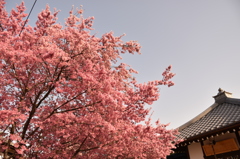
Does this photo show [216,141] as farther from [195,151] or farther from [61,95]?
[61,95]

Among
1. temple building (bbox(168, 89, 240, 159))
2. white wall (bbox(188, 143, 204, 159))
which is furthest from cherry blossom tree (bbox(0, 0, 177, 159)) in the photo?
white wall (bbox(188, 143, 204, 159))

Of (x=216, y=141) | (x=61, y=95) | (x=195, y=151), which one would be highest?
(x=61, y=95)

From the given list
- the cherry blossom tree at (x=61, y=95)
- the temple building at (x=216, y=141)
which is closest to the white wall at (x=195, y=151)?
the temple building at (x=216, y=141)

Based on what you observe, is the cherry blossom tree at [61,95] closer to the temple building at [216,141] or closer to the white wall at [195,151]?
the temple building at [216,141]

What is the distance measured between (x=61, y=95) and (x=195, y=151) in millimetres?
8648

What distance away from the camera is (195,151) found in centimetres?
987

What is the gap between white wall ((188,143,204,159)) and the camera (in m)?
9.59

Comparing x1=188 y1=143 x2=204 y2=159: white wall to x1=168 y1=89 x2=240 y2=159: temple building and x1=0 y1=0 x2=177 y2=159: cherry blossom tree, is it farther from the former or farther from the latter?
x1=0 y1=0 x2=177 y2=159: cherry blossom tree

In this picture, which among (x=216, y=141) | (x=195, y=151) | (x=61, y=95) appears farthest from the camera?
(x=195, y=151)

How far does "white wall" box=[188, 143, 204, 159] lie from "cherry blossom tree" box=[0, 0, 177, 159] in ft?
16.3

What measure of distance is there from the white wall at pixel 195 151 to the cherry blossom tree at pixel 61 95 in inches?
196

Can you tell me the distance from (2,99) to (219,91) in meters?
14.7

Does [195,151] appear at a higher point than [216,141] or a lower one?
lower

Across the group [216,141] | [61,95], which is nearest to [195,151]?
[216,141]
